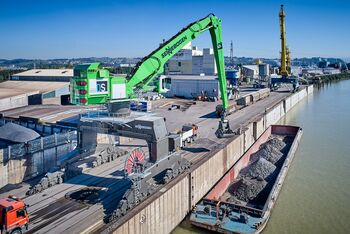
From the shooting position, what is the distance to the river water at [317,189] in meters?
17.2

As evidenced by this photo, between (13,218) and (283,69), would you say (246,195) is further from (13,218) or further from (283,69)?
(283,69)

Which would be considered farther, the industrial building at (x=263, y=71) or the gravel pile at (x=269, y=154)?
the industrial building at (x=263, y=71)

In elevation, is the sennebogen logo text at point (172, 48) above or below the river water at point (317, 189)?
above

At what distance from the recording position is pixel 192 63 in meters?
75.6

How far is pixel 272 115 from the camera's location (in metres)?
43.1

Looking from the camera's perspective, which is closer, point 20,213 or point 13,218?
point 13,218

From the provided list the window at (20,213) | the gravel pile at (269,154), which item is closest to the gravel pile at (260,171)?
the gravel pile at (269,154)

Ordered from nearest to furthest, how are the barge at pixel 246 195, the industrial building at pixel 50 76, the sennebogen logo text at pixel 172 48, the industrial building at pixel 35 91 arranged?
the barge at pixel 246 195 < the sennebogen logo text at pixel 172 48 < the industrial building at pixel 35 91 < the industrial building at pixel 50 76

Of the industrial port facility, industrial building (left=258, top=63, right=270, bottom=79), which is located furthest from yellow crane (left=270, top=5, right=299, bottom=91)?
the industrial port facility

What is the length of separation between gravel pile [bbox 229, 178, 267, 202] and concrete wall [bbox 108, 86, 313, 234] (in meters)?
1.72

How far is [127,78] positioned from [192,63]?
2340 inches

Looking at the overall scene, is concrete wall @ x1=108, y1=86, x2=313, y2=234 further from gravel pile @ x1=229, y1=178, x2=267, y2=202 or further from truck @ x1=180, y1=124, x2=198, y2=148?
truck @ x1=180, y1=124, x2=198, y2=148

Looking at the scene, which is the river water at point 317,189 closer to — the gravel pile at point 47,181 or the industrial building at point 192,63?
the gravel pile at point 47,181

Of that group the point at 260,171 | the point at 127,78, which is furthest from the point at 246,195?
the point at 127,78
